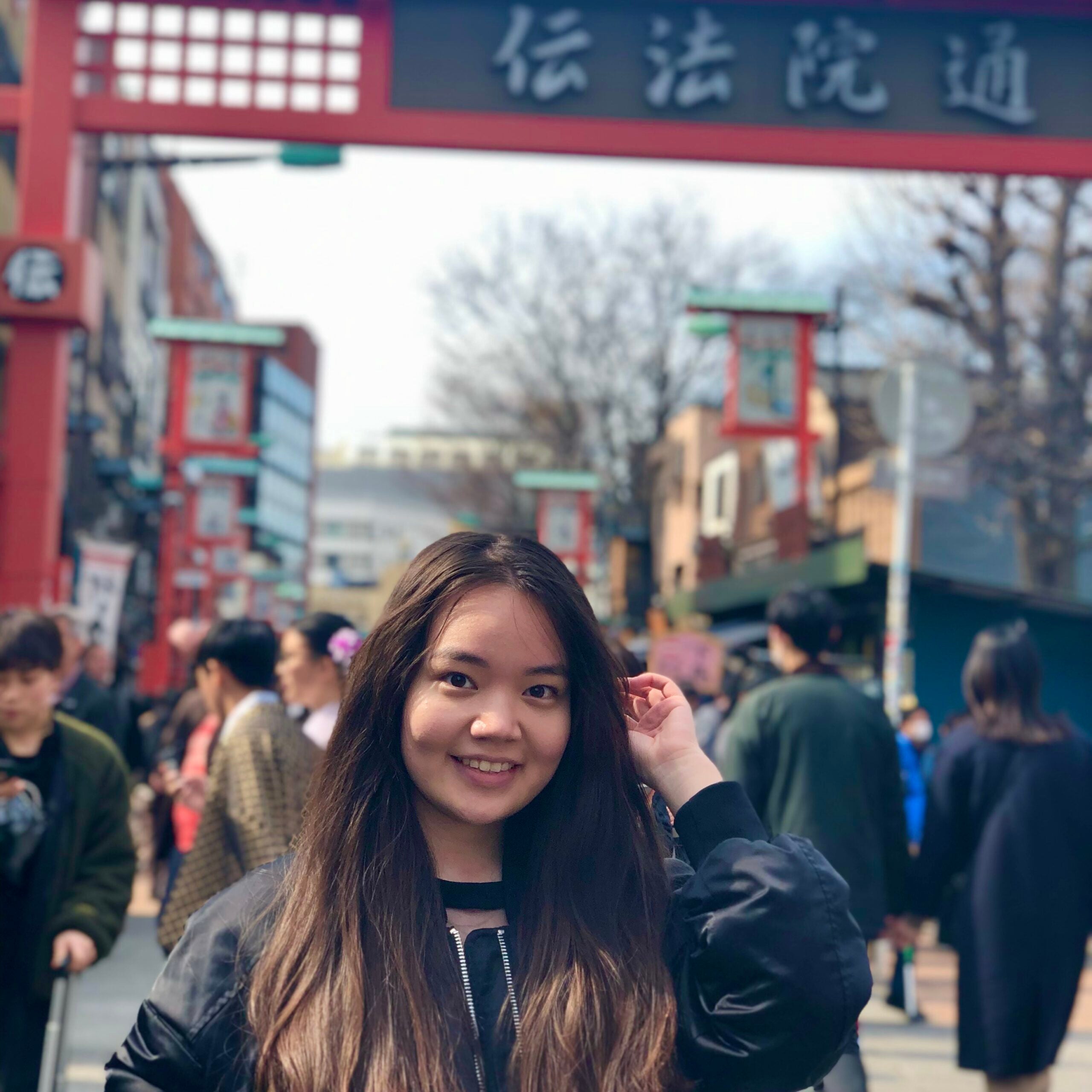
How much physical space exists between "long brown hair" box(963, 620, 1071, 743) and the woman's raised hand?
3.25 metres

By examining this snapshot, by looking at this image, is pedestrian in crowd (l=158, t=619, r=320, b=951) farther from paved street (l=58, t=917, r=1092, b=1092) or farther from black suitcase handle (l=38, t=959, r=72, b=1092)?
paved street (l=58, t=917, r=1092, b=1092)

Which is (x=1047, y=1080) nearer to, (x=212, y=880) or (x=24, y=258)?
(x=212, y=880)

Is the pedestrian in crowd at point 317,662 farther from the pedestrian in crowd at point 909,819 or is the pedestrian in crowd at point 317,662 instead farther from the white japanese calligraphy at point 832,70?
the white japanese calligraphy at point 832,70

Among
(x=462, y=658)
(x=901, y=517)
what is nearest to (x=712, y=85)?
(x=901, y=517)

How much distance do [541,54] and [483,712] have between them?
9293 millimetres

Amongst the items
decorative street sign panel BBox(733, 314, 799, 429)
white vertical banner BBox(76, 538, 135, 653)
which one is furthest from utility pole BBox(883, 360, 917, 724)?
decorative street sign panel BBox(733, 314, 799, 429)

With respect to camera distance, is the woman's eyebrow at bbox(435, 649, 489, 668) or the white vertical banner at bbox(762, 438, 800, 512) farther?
the white vertical banner at bbox(762, 438, 800, 512)

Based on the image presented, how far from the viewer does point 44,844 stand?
441 cm

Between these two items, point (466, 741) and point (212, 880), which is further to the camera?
point (212, 880)

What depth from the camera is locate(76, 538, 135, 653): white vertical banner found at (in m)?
13.1

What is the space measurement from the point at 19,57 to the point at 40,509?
13.4 metres

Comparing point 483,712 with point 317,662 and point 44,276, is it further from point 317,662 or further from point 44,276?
point 44,276

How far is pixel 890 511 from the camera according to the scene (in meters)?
25.9

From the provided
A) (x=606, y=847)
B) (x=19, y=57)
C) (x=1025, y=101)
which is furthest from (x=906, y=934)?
(x=19, y=57)
